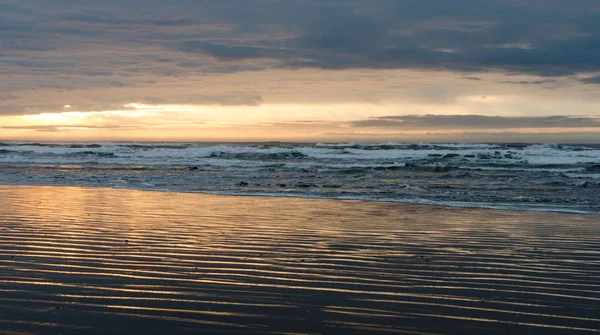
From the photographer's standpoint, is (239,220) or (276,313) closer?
(276,313)

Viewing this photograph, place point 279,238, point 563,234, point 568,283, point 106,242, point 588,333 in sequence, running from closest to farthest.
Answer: point 588,333
point 568,283
point 106,242
point 279,238
point 563,234

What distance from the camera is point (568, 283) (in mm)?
6473

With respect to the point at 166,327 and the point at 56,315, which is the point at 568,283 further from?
the point at 56,315

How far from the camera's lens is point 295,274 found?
22.0 feet

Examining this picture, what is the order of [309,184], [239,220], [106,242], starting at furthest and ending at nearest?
[309,184]
[239,220]
[106,242]

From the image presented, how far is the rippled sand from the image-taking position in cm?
503

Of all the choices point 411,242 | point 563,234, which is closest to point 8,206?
point 411,242

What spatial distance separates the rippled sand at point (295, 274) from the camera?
198 inches

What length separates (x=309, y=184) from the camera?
21.7 m

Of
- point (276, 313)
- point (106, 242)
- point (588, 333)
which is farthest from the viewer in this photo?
point (106, 242)

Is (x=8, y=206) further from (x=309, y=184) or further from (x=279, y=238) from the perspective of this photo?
(x=309, y=184)

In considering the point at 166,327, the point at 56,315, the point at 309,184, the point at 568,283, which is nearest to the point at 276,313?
the point at 166,327

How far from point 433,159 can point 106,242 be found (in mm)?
34412

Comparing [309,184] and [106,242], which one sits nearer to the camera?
[106,242]
